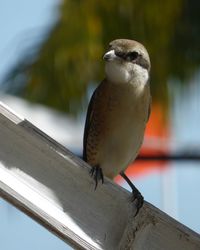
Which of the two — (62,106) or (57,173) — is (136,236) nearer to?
(57,173)

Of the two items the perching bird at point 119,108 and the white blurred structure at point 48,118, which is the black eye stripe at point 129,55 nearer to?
the perching bird at point 119,108

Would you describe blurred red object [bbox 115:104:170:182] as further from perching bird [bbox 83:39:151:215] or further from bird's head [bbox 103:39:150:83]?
bird's head [bbox 103:39:150:83]

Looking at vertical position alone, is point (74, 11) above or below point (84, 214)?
below

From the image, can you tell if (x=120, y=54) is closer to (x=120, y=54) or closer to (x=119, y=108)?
(x=120, y=54)

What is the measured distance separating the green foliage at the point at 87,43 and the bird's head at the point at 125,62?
18.0 ft

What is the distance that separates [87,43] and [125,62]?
569 cm

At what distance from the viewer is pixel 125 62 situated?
4.78m

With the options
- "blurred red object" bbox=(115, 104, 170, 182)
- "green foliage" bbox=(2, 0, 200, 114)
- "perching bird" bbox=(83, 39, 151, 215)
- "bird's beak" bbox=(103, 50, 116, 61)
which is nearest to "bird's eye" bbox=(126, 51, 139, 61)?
"perching bird" bbox=(83, 39, 151, 215)

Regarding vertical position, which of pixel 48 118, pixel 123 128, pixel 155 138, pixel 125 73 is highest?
pixel 125 73

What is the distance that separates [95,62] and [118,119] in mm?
5831

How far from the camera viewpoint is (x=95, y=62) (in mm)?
10586

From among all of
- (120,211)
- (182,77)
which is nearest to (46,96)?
(182,77)

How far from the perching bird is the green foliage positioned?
212 inches

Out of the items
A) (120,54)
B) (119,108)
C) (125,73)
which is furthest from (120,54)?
(119,108)
